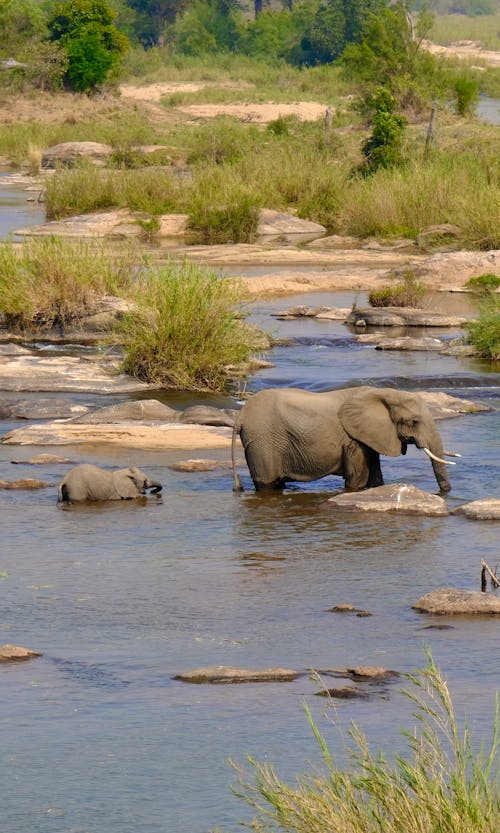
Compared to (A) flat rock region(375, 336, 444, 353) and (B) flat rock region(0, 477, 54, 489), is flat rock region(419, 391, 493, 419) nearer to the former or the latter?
(A) flat rock region(375, 336, 444, 353)

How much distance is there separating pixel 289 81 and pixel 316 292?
47870 millimetres

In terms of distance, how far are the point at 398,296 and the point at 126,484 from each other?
9.96m

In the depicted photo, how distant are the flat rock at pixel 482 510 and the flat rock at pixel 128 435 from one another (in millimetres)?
2750

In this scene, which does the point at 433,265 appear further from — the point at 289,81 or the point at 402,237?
the point at 289,81

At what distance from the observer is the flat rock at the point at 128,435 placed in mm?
12430

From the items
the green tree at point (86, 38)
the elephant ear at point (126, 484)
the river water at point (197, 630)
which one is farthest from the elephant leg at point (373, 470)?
the green tree at point (86, 38)

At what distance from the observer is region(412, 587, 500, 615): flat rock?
7695 mm

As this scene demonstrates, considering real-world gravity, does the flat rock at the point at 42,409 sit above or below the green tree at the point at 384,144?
below

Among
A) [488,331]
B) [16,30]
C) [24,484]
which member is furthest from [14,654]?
[16,30]

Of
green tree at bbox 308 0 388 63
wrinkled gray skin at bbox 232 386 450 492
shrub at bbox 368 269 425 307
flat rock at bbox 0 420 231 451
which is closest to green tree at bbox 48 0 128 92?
green tree at bbox 308 0 388 63

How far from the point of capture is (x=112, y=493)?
10594 millimetres

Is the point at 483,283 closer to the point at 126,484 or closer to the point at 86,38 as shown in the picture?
the point at 126,484

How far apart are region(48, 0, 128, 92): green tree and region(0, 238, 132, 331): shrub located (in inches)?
1512

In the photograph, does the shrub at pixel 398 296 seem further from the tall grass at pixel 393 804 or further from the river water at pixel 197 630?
the tall grass at pixel 393 804
